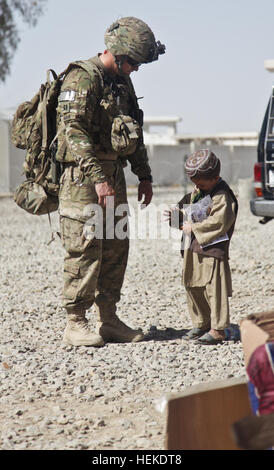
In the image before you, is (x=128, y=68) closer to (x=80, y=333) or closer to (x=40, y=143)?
→ (x=40, y=143)

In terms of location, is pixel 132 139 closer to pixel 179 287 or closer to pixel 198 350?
pixel 198 350

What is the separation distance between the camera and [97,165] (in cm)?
452

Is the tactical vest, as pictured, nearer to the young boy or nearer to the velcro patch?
the velcro patch

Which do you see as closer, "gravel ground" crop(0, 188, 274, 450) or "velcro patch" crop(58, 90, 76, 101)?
"gravel ground" crop(0, 188, 274, 450)

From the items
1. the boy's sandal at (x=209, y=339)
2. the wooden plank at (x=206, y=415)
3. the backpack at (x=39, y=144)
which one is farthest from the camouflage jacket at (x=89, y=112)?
the wooden plank at (x=206, y=415)

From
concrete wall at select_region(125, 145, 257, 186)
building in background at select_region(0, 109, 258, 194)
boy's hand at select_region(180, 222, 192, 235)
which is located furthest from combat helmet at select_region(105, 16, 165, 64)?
concrete wall at select_region(125, 145, 257, 186)

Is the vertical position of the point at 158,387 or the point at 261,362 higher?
the point at 261,362

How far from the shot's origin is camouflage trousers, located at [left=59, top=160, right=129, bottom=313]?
475 cm

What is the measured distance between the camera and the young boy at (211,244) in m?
4.74


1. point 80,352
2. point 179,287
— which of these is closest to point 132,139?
point 80,352

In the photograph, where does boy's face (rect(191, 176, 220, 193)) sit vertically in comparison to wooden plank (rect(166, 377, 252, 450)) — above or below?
above

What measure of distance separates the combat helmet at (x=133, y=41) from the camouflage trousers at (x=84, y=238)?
0.72 m

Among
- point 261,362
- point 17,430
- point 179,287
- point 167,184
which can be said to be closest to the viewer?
point 261,362
